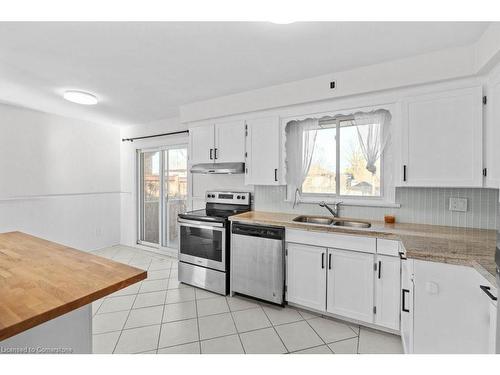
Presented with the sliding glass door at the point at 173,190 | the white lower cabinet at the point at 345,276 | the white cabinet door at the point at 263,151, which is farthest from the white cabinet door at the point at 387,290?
the sliding glass door at the point at 173,190

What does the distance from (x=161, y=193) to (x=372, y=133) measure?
345 centimetres

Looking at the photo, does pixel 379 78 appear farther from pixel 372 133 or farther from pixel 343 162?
pixel 343 162

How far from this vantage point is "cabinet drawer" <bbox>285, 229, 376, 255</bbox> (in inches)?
82.5

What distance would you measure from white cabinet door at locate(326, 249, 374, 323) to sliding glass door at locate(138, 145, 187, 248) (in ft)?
8.84

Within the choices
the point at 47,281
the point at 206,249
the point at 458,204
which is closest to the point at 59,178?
the point at 206,249

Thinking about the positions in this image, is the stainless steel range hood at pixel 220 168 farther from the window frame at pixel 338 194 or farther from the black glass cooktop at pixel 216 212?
the window frame at pixel 338 194

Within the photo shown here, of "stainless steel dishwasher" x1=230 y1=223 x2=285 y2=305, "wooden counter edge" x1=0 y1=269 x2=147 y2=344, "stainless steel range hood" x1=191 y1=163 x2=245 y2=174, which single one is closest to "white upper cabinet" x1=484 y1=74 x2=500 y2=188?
"stainless steel dishwasher" x1=230 y1=223 x2=285 y2=305

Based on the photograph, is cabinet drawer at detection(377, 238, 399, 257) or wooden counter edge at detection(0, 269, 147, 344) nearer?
wooden counter edge at detection(0, 269, 147, 344)

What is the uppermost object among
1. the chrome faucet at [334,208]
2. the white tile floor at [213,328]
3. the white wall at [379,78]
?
the white wall at [379,78]

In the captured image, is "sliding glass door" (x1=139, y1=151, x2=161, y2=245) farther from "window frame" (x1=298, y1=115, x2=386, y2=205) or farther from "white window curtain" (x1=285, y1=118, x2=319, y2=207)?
"window frame" (x1=298, y1=115, x2=386, y2=205)

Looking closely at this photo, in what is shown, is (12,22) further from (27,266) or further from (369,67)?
(369,67)

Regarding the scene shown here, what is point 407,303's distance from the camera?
176 cm

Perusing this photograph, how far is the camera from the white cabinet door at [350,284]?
2.11 m

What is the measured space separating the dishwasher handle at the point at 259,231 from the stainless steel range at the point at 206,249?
17 cm
